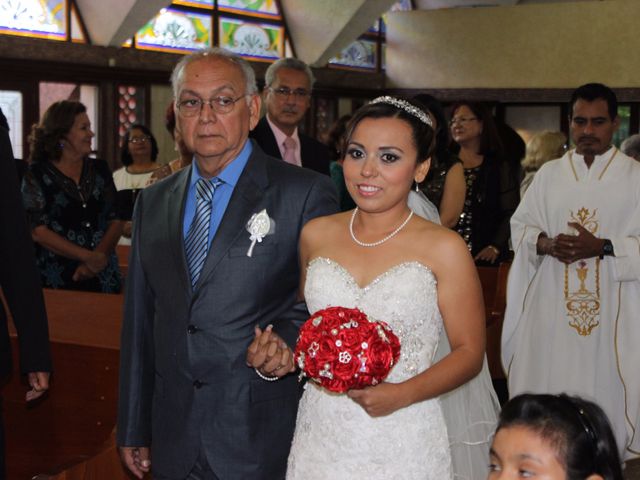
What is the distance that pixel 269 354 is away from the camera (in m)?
2.43

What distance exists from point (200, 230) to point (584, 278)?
3.44 metres

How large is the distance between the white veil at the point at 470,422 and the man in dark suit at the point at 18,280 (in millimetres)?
1692

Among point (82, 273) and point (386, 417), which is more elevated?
point (82, 273)

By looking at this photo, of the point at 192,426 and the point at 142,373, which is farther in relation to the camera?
the point at 142,373

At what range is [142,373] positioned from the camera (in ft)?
9.52

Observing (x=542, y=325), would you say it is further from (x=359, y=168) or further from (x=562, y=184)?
(x=359, y=168)

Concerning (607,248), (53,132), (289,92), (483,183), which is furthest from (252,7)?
(607,248)

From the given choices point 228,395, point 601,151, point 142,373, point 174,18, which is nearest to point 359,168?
point 228,395

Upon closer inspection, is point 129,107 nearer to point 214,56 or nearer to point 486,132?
point 486,132

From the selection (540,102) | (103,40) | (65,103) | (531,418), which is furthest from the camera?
(540,102)

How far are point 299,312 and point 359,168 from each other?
0.46 meters

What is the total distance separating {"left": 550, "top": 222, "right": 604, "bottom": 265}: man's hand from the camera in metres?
5.28

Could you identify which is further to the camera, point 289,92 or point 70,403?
point 289,92

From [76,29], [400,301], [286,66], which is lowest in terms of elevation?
[400,301]
